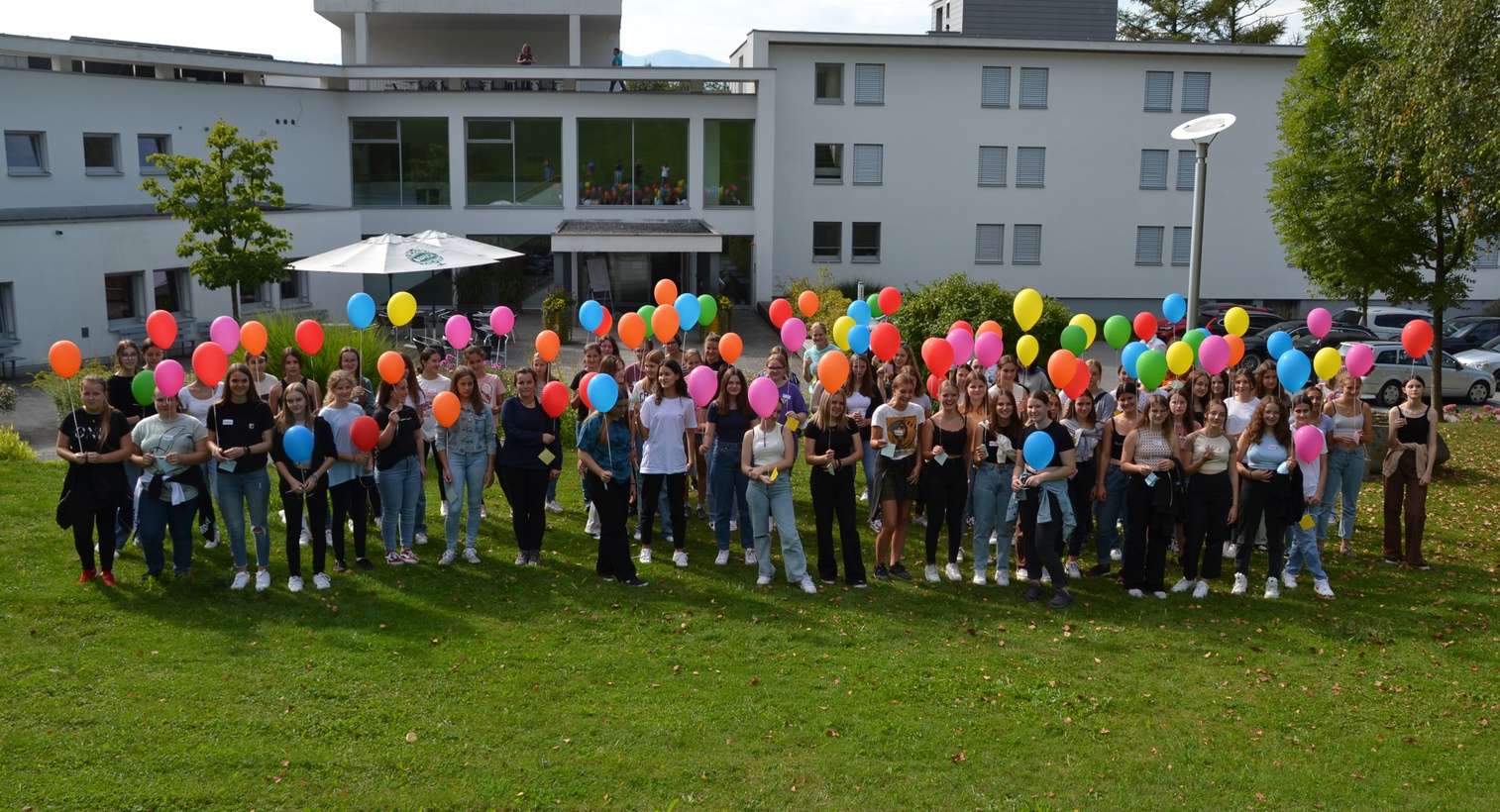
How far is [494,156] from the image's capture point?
32.4 m

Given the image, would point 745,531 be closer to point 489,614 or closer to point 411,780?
point 489,614

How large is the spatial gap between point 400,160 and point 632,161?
690cm

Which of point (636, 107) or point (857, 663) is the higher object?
point (636, 107)

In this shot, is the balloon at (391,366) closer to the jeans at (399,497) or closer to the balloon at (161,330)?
the jeans at (399,497)

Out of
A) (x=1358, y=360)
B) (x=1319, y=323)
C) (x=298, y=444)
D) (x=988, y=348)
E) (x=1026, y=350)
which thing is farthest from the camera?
(x=1319, y=323)

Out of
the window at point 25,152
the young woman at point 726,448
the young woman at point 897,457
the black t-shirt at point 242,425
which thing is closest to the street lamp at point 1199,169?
the young woman at point 897,457

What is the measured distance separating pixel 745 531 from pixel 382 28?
3275cm

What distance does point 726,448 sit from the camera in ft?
31.3

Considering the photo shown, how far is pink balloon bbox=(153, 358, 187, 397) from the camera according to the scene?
828 cm

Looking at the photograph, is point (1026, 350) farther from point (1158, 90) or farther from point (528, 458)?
point (1158, 90)

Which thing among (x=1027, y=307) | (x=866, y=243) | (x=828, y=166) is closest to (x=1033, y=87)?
(x=828, y=166)

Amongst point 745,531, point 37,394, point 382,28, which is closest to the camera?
point 745,531

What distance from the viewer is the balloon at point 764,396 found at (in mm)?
8805

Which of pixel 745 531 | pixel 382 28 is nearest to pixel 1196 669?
pixel 745 531
